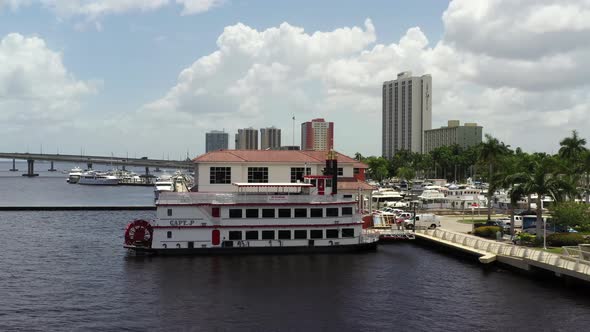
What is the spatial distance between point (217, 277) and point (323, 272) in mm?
9851

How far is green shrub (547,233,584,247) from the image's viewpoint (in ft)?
188

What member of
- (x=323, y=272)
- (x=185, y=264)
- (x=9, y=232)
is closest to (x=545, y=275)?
(x=323, y=272)

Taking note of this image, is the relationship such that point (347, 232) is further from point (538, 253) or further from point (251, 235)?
point (538, 253)

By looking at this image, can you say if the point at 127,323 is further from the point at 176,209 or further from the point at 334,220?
the point at 334,220

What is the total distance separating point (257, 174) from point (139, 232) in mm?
18286

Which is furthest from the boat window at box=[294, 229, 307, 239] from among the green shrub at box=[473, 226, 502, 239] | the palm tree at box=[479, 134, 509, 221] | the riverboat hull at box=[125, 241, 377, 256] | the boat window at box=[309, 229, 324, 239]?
the palm tree at box=[479, 134, 509, 221]

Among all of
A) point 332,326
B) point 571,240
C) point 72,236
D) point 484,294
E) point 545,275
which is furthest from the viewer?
point 72,236

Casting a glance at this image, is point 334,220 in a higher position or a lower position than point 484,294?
higher

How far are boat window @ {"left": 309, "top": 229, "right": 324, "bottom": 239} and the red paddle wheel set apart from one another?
17.4 meters

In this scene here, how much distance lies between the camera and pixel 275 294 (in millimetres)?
45062

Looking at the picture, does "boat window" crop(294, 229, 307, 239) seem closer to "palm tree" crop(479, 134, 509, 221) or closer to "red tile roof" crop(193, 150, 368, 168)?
"red tile roof" crop(193, 150, 368, 168)

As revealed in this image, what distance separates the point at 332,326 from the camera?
3753 centimetres

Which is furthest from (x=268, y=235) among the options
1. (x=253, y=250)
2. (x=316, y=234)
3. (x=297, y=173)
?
(x=297, y=173)

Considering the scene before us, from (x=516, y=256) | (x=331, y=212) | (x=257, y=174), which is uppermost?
(x=257, y=174)
